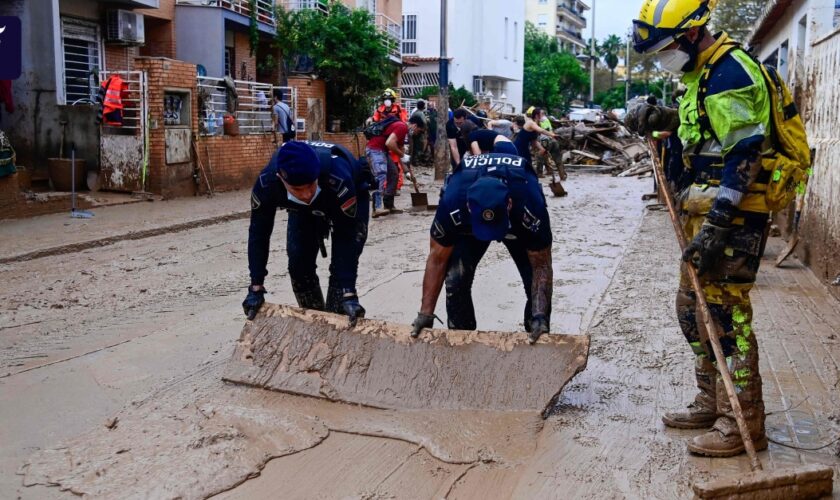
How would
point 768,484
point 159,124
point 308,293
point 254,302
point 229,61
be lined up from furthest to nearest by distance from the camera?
point 229,61, point 159,124, point 308,293, point 254,302, point 768,484

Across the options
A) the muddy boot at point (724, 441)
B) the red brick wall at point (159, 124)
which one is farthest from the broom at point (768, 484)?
the red brick wall at point (159, 124)

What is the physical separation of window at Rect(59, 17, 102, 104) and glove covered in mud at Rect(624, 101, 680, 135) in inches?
521

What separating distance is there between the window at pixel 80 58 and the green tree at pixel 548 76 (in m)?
40.9

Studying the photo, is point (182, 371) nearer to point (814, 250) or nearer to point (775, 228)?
point (814, 250)

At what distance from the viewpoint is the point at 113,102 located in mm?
13562

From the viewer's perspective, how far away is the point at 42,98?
13820mm

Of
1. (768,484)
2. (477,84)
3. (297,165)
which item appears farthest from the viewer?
(477,84)

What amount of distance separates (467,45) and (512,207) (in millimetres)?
39191

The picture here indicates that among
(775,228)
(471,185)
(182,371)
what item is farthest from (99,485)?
(775,228)

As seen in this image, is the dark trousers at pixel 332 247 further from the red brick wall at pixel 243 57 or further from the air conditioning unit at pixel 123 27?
the red brick wall at pixel 243 57

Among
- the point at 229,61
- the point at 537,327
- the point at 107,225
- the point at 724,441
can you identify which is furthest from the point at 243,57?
the point at 724,441

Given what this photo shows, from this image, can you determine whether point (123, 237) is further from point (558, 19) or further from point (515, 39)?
point (558, 19)

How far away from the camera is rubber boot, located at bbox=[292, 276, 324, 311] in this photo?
5460mm

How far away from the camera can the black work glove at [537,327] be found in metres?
4.55
